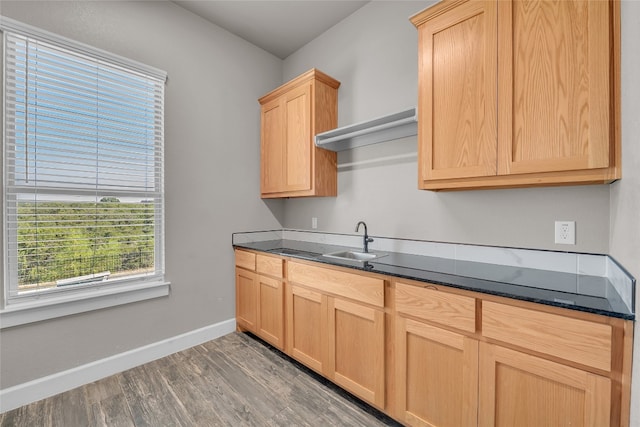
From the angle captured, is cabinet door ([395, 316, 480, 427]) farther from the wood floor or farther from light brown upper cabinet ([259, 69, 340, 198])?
light brown upper cabinet ([259, 69, 340, 198])

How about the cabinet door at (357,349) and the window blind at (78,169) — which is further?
the window blind at (78,169)

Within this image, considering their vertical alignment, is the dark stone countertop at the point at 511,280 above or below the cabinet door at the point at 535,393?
above

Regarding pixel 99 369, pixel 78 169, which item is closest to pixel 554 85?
pixel 78 169

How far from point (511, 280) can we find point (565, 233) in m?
0.48

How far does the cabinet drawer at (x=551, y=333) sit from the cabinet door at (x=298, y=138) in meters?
1.70

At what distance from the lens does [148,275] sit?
2.30m

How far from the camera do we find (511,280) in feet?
4.40

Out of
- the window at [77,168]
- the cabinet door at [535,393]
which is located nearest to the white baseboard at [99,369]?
the window at [77,168]

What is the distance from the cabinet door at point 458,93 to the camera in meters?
1.43

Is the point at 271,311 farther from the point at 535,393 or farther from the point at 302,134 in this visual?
the point at 535,393

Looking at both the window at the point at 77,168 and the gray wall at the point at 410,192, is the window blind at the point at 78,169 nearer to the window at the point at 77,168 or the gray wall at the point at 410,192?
the window at the point at 77,168

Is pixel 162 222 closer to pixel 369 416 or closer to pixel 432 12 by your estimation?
pixel 369 416

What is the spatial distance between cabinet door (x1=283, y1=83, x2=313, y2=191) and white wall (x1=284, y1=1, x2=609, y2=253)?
1.13ft

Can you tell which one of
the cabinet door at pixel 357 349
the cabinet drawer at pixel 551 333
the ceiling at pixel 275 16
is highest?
the ceiling at pixel 275 16
